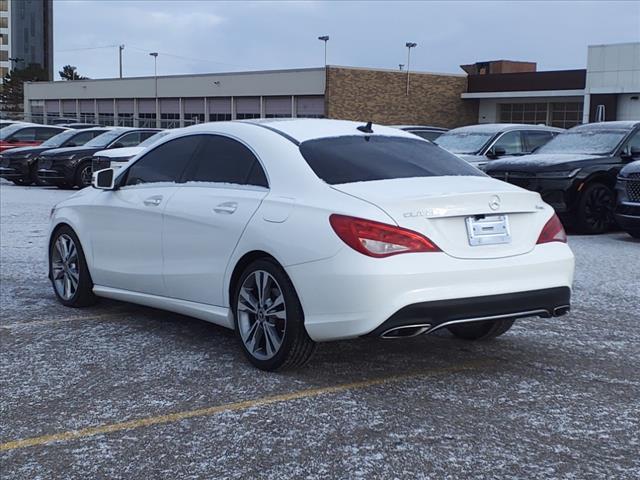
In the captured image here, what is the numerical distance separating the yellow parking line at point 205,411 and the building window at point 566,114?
155ft

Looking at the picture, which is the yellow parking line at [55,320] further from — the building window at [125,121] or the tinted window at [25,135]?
the building window at [125,121]

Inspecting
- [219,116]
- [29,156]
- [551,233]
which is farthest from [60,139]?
[219,116]

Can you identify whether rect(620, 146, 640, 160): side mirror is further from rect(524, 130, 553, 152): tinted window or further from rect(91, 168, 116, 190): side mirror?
rect(91, 168, 116, 190): side mirror

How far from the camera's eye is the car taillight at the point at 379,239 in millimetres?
4832

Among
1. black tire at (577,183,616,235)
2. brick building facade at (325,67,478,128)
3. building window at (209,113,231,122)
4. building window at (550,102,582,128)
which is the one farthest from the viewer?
building window at (209,113,231,122)

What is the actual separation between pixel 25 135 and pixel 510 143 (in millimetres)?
17105

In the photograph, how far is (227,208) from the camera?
5742 mm

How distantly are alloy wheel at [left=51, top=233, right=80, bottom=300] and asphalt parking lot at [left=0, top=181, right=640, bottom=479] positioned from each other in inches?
11.6

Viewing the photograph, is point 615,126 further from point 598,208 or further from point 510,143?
point 510,143

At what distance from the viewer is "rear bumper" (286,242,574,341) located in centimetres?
479

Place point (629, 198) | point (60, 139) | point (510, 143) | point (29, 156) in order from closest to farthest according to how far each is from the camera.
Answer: point (629, 198)
point (510, 143)
point (29, 156)
point (60, 139)

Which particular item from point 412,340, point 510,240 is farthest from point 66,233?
point 510,240

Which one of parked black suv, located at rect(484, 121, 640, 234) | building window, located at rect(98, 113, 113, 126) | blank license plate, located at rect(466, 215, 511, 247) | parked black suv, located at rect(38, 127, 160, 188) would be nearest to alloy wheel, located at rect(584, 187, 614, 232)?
parked black suv, located at rect(484, 121, 640, 234)

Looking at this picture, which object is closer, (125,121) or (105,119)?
(125,121)
